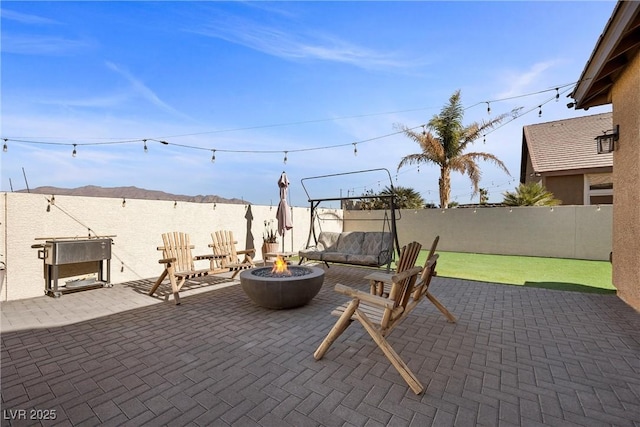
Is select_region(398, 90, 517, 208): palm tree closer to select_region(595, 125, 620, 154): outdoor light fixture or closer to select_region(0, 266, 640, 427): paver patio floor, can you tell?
select_region(595, 125, 620, 154): outdoor light fixture

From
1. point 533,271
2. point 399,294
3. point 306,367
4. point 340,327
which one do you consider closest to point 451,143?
point 533,271

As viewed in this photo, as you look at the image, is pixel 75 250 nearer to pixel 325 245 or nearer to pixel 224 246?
pixel 224 246

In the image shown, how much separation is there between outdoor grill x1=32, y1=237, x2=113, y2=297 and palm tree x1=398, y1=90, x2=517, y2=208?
10.5 meters

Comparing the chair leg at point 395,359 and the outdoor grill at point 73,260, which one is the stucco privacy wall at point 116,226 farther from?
the chair leg at point 395,359

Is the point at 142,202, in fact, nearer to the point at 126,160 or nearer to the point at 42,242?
the point at 42,242

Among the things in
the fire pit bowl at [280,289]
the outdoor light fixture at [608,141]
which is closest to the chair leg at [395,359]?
the fire pit bowl at [280,289]

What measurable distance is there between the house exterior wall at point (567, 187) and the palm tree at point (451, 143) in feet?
5.96

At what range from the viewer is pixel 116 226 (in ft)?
18.9

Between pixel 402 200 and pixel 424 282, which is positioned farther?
pixel 402 200

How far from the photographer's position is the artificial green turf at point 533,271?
5.68 metres

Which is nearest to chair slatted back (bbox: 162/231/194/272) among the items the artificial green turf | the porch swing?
the porch swing

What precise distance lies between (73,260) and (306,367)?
15.2 feet

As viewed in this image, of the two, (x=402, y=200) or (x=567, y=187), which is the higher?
(x=567, y=187)

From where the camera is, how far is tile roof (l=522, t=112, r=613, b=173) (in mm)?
10797
